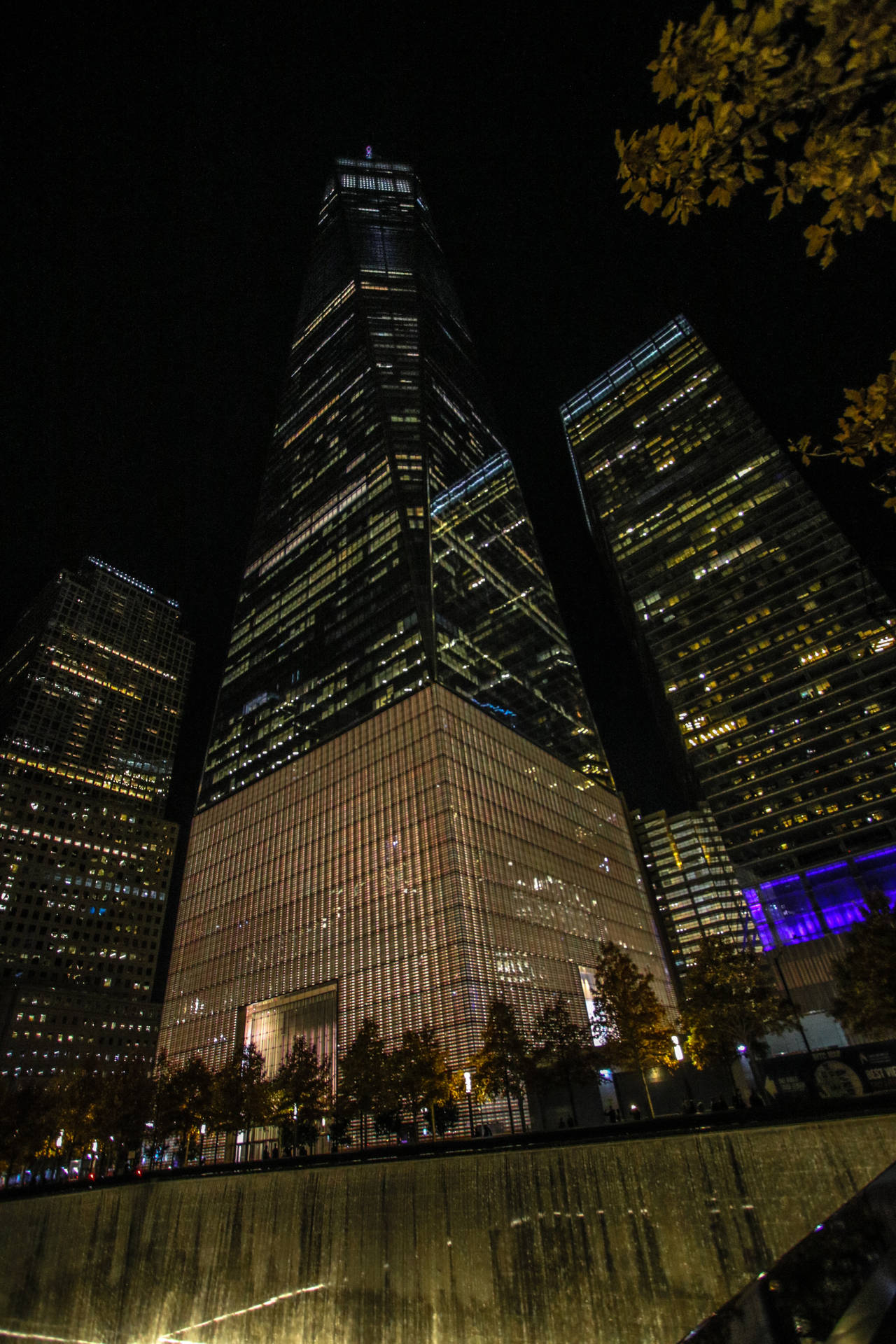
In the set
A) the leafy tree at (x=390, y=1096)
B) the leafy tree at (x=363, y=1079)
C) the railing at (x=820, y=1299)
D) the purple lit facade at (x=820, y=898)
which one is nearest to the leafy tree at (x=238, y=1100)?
the leafy tree at (x=363, y=1079)

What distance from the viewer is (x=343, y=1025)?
60.9 meters

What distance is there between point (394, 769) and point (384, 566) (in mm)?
28955

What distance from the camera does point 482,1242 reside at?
18453 mm

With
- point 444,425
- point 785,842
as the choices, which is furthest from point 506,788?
point 444,425

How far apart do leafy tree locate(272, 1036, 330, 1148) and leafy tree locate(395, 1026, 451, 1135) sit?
7.15 m

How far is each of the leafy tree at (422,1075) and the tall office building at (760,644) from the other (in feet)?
191

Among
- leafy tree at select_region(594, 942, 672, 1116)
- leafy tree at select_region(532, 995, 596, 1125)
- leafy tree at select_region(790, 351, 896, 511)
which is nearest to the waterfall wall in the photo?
leafy tree at select_region(790, 351, 896, 511)

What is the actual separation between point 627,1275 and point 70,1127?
66185 millimetres

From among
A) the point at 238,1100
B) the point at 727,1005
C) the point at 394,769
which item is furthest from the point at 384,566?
the point at 727,1005

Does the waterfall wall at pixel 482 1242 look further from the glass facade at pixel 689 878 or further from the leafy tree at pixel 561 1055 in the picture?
the glass facade at pixel 689 878

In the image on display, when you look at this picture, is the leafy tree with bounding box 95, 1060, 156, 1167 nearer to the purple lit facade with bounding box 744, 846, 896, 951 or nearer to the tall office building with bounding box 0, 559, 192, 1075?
the tall office building with bounding box 0, 559, 192, 1075

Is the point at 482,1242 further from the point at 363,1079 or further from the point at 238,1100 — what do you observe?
the point at 238,1100

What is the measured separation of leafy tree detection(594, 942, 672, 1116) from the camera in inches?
1806

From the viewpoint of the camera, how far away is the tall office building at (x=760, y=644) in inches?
3435
